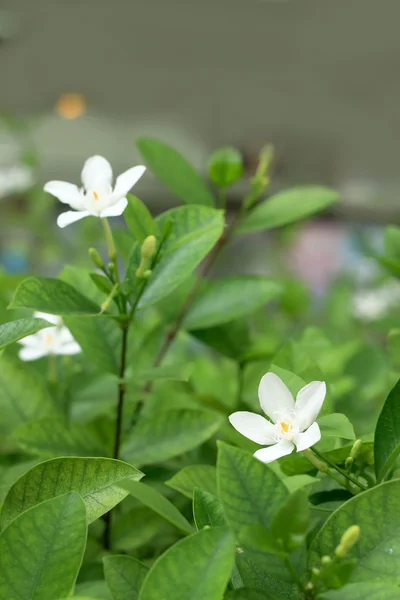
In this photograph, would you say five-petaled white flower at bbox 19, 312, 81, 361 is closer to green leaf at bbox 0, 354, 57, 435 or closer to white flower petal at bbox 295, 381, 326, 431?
green leaf at bbox 0, 354, 57, 435

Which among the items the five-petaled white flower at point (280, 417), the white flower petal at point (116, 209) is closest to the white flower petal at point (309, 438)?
the five-petaled white flower at point (280, 417)

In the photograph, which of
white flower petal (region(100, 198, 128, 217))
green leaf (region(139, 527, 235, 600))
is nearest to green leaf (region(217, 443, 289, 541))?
green leaf (region(139, 527, 235, 600))

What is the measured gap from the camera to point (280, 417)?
238mm

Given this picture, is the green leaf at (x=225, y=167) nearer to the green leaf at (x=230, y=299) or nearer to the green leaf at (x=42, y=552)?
the green leaf at (x=230, y=299)

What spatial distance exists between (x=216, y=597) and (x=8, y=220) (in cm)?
105

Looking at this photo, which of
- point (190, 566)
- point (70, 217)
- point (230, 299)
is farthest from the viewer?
point (230, 299)

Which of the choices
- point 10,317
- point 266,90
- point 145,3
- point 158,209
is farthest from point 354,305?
point 266,90

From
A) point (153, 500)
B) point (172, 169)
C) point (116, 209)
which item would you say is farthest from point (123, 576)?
point (172, 169)

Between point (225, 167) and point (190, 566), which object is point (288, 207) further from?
point (190, 566)

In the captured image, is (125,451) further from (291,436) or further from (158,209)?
(158,209)

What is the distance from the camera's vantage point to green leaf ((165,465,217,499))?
0.24 m

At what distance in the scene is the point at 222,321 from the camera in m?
0.38

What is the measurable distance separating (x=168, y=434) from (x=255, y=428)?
0.08 metres

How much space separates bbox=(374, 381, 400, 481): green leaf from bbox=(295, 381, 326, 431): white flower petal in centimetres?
2
